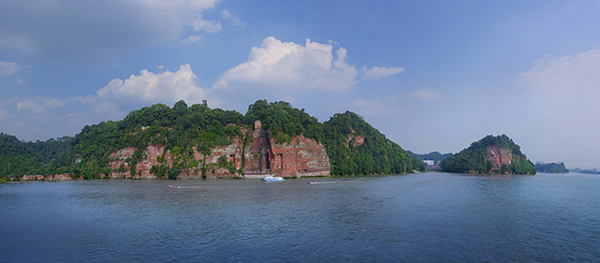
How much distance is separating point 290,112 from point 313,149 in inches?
614

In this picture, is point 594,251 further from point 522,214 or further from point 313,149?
point 313,149

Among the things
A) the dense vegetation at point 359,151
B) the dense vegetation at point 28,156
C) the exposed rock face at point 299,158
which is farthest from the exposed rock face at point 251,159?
the dense vegetation at point 28,156

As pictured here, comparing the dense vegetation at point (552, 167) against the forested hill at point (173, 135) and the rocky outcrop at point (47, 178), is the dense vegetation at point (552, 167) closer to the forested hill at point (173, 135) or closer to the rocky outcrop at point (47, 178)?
the forested hill at point (173, 135)

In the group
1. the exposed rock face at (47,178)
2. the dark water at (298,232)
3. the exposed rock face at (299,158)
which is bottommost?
the dark water at (298,232)

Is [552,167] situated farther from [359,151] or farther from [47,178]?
[47,178]

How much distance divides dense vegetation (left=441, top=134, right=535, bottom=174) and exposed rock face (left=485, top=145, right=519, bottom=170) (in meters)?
1.01

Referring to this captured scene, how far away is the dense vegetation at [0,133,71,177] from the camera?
75.7 metres

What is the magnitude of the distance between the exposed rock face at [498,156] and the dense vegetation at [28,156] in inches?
A: 5583

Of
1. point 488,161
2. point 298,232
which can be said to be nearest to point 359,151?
point 488,161

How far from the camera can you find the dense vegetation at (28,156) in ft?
248

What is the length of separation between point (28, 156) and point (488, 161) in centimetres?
15767

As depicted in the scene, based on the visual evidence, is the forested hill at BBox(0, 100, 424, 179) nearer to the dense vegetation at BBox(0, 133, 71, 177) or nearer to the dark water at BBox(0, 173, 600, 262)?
the dense vegetation at BBox(0, 133, 71, 177)

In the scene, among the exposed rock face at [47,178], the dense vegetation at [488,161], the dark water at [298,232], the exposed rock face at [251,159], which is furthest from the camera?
the dense vegetation at [488,161]

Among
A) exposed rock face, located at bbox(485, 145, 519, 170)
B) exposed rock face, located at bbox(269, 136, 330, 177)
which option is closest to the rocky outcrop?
exposed rock face, located at bbox(269, 136, 330, 177)
